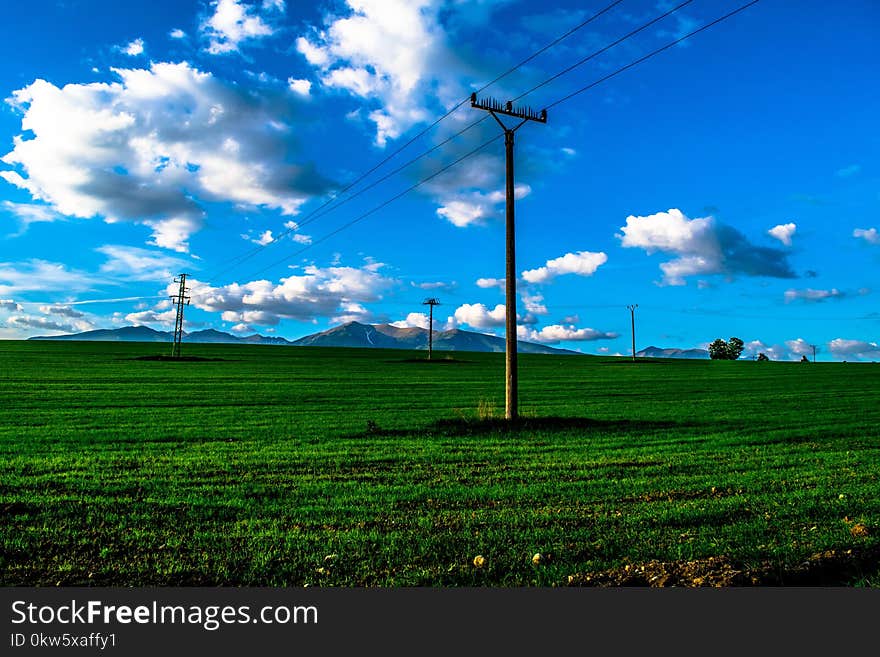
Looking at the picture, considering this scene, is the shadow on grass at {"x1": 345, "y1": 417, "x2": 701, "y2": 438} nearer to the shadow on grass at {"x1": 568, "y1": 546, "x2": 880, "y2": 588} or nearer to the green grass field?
the green grass field

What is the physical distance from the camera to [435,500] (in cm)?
1016

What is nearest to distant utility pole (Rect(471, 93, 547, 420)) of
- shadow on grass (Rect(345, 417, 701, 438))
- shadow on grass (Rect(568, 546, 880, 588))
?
shadow on grass (Rect(345, 417, 701, 438))

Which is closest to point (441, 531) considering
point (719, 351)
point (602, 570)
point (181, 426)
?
point (602, 570)

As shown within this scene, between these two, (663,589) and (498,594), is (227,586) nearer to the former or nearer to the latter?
(498,594)

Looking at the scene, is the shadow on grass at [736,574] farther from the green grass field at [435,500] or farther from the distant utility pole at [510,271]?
the distant utility pole at [510,271]

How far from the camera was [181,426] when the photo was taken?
69.0 ft

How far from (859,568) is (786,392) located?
40582 millimetres

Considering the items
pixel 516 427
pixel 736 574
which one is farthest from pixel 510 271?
pixel 736 574

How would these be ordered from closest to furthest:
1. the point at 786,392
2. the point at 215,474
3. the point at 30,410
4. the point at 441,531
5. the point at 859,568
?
1. the point at 859,568
2. the point at 441,531
3. the point at 215,474
4. the point at 30,410
5. the point at 786,392

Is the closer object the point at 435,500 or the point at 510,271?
the point at 435,500

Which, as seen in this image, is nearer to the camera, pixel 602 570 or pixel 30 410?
pixel 602 570

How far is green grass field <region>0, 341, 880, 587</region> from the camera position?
6535mm

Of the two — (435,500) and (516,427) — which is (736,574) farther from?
(516,427)

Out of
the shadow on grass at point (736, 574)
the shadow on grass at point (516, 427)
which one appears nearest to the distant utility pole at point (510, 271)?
the shadow on grass at point (516, 427)
